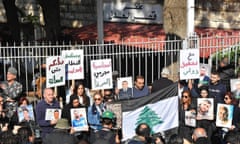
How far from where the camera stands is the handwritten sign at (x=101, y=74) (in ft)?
40.2

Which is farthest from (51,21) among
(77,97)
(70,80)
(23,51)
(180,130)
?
(180,130)

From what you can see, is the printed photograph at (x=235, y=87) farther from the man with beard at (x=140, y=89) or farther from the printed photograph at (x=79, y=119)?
the printed photograph at (x=79, y=119)

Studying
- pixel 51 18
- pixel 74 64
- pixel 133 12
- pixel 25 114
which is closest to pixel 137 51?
pixel 74 64

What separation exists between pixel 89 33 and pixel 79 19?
3389mm

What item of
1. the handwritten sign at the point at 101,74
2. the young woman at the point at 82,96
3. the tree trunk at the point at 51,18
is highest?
the tree trunk at the point at 51,18

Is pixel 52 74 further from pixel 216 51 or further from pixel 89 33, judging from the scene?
pixel 89 33

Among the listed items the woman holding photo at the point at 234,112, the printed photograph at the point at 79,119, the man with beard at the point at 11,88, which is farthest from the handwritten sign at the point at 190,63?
the man with beard at the point at 11,88

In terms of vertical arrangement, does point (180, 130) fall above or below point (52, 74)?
below

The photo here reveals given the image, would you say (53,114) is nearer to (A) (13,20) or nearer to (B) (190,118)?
(B) (190,118)

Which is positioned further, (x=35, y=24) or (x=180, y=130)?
(x=35, y=24)

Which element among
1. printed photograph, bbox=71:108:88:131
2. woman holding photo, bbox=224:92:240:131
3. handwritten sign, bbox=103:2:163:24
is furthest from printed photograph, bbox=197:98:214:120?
handwritten sign, bbox=103:2:163:24

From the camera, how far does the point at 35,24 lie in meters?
25.8

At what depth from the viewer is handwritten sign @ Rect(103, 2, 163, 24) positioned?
2390 cm

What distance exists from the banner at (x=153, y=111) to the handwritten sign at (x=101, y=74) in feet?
4.19
